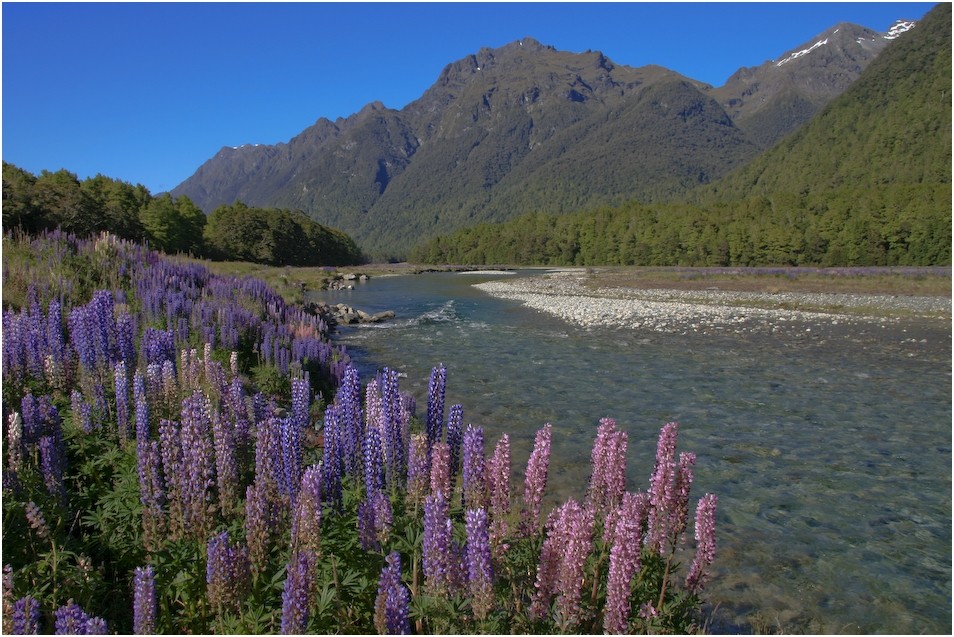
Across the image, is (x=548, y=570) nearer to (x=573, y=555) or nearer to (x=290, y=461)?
(x=573, y=555)

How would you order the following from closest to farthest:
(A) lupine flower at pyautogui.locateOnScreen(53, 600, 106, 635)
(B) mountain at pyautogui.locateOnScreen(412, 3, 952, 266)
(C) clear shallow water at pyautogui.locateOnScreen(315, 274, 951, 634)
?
1. (A) lupine flower at pyautogui.locateOnScreen(53, 600, 106, 635)
2. (C) clear shallow water at pyautogui.locateOnScreen(315, 274, 951, 634)
3. (B) mountain at pyautogui.locateOnScreen(412, 3, 952, 266)

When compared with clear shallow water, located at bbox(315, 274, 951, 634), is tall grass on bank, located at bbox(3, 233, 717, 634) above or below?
above

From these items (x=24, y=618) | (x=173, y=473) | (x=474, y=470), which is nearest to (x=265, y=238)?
(x=173, y=473)

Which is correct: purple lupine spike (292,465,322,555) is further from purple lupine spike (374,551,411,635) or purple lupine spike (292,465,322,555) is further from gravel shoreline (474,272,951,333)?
gravel shoreline (474,272,951,333)

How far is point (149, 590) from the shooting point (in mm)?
3408

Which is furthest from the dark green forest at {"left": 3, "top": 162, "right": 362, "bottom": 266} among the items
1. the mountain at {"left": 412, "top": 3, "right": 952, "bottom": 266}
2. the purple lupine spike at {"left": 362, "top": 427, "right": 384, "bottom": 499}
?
the mountain at {"left": 412, "top": 3, "right": 952, "bottom": 266}

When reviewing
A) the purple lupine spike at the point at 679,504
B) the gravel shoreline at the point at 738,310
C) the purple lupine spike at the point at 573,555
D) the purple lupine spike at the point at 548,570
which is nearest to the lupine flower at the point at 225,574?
the purple lupine spike at the point at 548,570

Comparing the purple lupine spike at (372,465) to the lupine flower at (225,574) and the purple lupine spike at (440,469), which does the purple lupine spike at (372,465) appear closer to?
the purple lupine spike at (440,469)

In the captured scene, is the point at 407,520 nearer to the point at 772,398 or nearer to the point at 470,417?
the point at 470,417

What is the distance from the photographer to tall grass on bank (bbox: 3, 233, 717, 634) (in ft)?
11.6

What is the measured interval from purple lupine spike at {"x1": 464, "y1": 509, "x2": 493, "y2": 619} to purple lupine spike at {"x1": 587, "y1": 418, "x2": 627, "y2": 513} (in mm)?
1463

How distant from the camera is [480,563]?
11.0 feet

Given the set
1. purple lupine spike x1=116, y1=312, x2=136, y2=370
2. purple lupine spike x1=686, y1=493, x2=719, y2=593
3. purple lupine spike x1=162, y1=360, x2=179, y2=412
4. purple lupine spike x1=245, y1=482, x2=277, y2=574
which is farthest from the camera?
purple lupine spike x1=116, y1=312, x2=136, y2=370

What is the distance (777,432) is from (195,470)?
1094 centimetres
